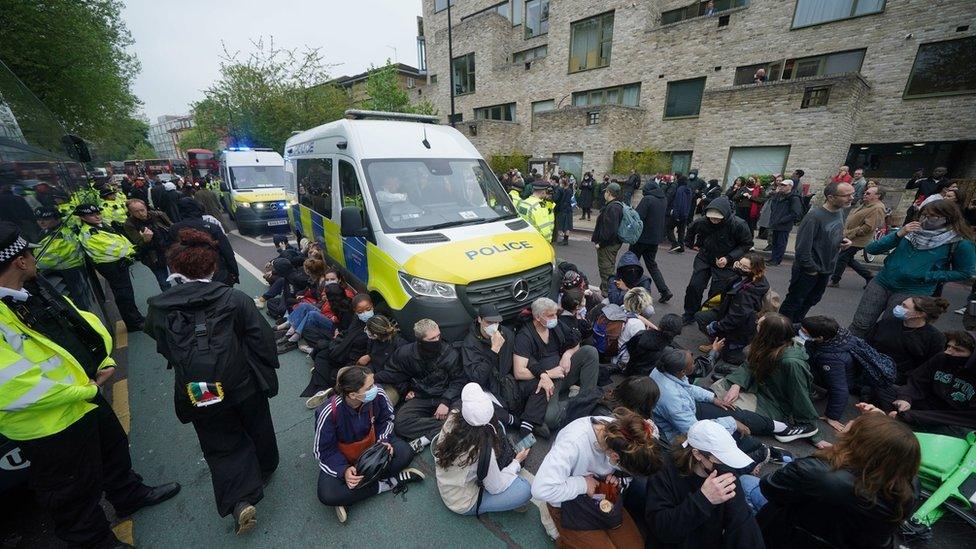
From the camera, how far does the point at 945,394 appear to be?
3.02 metres

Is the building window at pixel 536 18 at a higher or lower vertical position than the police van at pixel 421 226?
higher

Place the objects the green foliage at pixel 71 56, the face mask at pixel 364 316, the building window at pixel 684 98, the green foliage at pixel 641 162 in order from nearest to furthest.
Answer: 1. the face mask at pixel 364 316
2. the green foliage at pixel 71 56
3. the building window at pixel 684 98
4. the green foliage at pixel 641 162

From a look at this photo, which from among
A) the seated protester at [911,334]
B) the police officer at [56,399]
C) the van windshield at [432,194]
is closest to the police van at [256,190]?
the van windshield at [432,194]

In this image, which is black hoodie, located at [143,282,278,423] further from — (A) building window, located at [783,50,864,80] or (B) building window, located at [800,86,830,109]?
(A) building window, located at [783,50,864,80]

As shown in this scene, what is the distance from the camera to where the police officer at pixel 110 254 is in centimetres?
458

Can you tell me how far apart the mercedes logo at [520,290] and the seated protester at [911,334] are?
3.60m

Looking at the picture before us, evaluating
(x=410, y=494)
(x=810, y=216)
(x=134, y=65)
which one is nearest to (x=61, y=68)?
(x=134, y=65)

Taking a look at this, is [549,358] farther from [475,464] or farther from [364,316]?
[364,316]

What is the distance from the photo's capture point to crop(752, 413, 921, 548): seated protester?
1.61 m

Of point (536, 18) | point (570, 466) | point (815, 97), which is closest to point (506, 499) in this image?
point (570, 466)

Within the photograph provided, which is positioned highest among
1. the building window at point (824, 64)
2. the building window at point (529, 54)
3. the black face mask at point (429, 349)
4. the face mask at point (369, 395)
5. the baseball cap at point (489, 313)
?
the building window at point (529, 54)

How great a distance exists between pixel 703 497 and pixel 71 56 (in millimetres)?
20672

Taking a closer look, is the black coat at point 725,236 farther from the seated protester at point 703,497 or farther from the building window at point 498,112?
the building window at point 498,112

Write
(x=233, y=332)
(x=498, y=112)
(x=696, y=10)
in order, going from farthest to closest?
1. (x=498, y=112)
2. (x=696, y=10)
3. (x=233, y=332)
